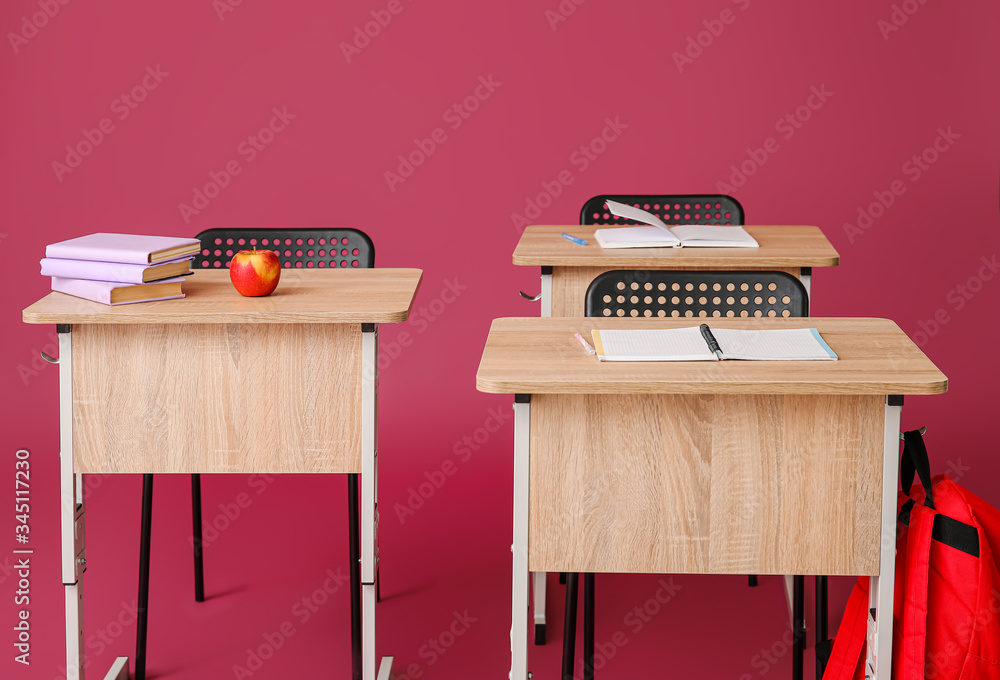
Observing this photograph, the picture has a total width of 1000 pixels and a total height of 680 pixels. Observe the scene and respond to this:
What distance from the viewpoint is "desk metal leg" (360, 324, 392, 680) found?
2.44 meters

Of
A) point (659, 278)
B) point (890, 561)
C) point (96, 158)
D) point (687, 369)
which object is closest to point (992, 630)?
point (890, 561)

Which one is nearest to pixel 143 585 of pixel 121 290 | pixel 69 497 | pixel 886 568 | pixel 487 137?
pixel 69 497

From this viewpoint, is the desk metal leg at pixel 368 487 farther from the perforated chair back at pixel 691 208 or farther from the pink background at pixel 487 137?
the pink background at pixel 487 137

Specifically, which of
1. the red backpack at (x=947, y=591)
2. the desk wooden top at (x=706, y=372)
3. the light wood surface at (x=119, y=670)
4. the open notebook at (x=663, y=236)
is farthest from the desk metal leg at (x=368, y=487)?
the red backpack at (x=947, y=591)

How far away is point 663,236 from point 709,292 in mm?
522

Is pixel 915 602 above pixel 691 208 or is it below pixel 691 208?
below

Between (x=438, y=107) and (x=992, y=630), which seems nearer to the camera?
(x=992, y=630)

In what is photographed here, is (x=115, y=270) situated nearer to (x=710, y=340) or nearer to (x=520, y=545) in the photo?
(x=520, y=545)

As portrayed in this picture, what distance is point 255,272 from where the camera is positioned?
7.93ft

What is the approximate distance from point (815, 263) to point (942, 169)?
2242mm

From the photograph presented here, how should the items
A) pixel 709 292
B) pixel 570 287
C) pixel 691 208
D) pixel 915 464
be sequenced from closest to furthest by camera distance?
1. pixel 915 464
2. pixel 709 292
3. pixel 570 287
4. pixel 691 208

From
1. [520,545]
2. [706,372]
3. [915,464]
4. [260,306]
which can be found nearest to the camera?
[706,372]

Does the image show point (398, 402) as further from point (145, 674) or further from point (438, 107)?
point (145, 674)

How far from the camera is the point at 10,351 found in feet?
15.3
